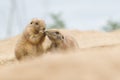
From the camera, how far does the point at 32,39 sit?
18.7 feet

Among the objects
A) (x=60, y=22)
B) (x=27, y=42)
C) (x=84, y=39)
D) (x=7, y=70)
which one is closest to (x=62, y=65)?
(x=7, y=70)

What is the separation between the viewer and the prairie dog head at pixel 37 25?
560cm

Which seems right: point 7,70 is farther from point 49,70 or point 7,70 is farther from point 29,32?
point 29,32

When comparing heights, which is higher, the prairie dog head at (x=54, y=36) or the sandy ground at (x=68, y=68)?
the sandy ground at (x=68, y=68)

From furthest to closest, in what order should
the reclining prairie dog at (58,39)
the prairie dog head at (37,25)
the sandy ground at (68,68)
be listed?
the prairie dog head at (37,25), the reclining prairie dog at (58,39), the sandy ground at (68,68)

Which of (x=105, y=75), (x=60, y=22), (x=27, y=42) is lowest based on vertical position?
(x=60, y=22)

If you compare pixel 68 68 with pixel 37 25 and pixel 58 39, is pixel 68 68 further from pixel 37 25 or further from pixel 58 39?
pixel 37 25

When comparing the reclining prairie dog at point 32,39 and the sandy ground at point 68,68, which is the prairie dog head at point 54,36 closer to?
the reclining prairie dog at point 32,39

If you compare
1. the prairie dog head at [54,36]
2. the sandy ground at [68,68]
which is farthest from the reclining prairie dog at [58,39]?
the sandy ground at [68,68]

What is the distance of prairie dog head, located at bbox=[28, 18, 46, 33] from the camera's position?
18.4 feet

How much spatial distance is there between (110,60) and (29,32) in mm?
4315

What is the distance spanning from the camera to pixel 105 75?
1.33 meters

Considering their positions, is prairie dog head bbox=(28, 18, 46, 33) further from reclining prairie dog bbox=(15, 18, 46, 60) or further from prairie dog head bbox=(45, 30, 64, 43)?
prairie dog head bbox=(45, 30, 64, 43)

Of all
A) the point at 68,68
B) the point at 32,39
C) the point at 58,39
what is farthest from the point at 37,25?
the point at 68,68
